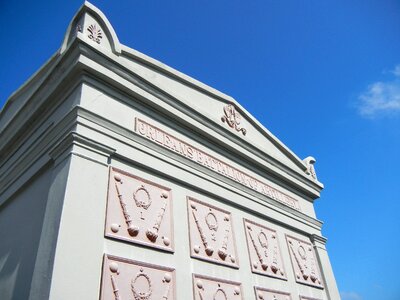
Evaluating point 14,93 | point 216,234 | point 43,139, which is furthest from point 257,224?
point 14,93

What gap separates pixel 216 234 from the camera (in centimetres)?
565

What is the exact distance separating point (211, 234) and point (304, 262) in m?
2.85

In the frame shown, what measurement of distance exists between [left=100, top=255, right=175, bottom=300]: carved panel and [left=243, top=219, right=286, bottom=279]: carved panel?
1.97 meters

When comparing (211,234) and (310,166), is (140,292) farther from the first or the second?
(310,166)

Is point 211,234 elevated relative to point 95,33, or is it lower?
lower

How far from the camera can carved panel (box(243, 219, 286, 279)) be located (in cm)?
616

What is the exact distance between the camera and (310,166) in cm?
973

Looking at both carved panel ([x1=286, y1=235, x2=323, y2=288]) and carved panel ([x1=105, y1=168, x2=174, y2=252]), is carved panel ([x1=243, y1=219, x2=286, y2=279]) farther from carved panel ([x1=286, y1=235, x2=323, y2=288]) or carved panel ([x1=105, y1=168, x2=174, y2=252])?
carved panel ([x1=105, y1=168, x2=174, y2=252])

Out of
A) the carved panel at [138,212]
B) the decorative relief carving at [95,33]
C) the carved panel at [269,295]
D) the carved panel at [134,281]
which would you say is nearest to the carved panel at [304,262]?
the carved panel at [269,295]

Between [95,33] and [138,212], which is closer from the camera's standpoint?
[138,212]

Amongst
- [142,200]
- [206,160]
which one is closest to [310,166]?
[206,160]

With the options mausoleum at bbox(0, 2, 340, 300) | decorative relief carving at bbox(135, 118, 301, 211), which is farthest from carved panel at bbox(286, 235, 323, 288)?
decorative relief carving at bbox(135, 118, 301, 211)

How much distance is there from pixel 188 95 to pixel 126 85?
1.63 m

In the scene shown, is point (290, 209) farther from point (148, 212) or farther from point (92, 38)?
point (92, 38)
